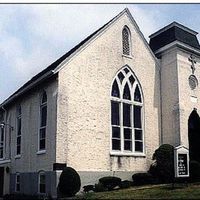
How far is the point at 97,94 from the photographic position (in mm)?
23828

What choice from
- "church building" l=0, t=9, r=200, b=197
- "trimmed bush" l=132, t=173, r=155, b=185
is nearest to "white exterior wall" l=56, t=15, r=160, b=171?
"church building" l=0, t=9, r=200, b=197

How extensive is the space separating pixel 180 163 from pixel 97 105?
20.3 feet

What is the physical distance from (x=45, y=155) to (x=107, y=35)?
8.74 metres

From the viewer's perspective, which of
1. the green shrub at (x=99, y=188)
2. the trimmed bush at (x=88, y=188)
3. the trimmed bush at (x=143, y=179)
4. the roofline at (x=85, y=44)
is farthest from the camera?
the trimmed bush at (x=143, y=179)

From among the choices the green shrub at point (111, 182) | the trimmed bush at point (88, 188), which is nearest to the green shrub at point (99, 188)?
the trimmed bush at point (88, 188)

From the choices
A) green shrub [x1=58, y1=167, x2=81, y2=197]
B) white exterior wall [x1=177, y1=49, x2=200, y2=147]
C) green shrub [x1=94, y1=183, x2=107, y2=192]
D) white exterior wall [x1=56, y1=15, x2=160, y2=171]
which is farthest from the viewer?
white exterior wall [x1=177, y1=49, x2=200, y2=147]

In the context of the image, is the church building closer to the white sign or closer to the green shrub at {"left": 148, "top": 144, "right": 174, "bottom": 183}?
the green shrub at {"left": 148, "top": 144, "right": 174, "bottom": 183}

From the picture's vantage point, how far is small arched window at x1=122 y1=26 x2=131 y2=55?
26.4 metres

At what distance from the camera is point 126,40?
87.4 feet

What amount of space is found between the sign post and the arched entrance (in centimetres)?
573

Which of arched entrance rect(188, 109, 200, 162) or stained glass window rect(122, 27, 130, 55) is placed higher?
stained glass window rect(122, 27, 130, 55)

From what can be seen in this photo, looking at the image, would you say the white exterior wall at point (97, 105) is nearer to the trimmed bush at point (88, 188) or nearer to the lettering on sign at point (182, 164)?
the trimmed bush at point (88, 188)

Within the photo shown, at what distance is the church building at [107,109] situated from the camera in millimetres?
22391

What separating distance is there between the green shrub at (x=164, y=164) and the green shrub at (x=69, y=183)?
5742mm
